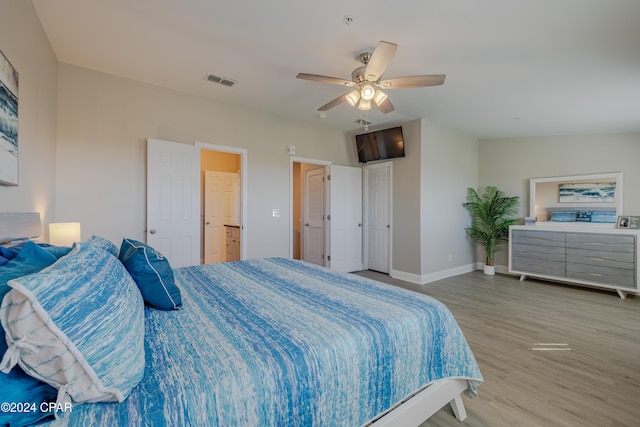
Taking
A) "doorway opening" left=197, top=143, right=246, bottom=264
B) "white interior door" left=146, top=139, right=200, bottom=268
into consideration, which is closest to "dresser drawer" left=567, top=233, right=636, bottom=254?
"white interior door" left=146, top=139, right=200, bottom=268

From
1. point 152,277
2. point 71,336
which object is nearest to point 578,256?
point 152,277

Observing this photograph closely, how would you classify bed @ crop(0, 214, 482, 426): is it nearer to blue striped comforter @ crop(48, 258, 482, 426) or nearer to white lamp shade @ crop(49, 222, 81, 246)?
blue striped comforter @ crop(48, 258, 482, 426)

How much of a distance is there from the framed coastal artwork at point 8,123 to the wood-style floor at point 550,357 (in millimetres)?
2945

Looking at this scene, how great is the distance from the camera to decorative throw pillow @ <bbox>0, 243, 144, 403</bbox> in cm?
67

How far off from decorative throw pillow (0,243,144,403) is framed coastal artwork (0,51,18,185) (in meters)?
1.31

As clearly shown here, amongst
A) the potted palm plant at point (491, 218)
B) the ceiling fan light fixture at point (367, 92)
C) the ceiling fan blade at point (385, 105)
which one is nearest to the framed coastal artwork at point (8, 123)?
the ceiling fan light fixture at point (367, 92)

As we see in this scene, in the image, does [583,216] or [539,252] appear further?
[539,252]

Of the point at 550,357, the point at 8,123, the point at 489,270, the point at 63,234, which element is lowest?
the point at 550,357

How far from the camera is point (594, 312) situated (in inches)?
131

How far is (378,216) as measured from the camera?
5324 mm

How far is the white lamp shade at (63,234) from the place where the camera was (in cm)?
244

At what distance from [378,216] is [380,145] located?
1318 millimetres

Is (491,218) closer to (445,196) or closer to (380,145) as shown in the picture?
(445,196)

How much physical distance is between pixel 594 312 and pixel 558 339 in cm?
126
